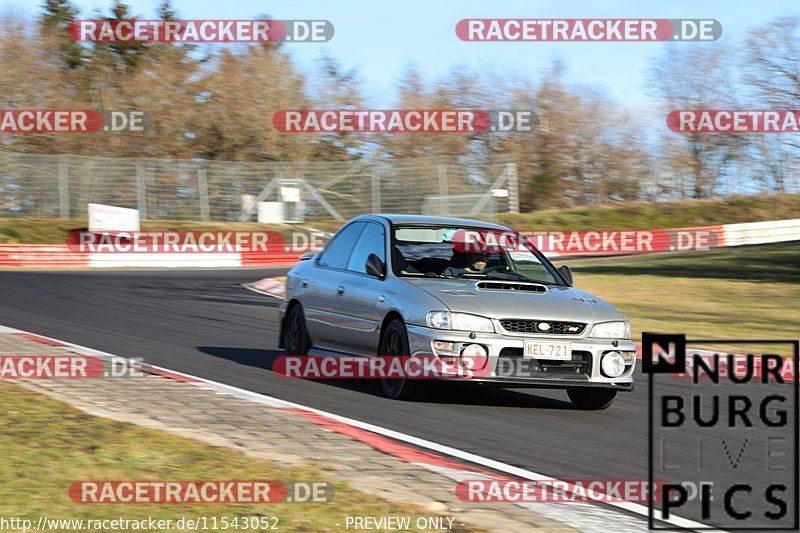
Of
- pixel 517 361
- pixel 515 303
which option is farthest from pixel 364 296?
pixel 517 361

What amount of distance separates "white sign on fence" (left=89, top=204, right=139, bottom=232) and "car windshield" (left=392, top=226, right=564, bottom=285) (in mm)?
24136

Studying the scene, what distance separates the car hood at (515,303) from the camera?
900cm

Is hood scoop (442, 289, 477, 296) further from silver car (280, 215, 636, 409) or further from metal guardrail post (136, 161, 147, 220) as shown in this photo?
metal guardrail post (136, 161, 147, 220)

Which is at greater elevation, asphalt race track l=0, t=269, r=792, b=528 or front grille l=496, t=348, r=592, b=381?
front grille l=496, t=348, r=592, b=381

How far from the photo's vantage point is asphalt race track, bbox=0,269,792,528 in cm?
763

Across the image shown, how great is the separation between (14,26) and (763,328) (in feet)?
138

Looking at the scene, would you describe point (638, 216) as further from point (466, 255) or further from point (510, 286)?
point (510, 286)

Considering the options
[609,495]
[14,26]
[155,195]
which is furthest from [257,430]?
[14,26]

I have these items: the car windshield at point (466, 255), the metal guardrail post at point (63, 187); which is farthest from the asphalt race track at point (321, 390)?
the metal guardrail post at point (63, 187)

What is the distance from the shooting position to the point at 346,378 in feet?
35.3

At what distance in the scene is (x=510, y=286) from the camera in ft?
31.4

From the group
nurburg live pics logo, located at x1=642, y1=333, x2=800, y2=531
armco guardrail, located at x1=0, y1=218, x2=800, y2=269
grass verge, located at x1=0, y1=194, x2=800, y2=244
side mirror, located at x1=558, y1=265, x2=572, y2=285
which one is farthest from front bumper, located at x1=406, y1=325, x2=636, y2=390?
grass verge, located at x1=0, y1=194, x2=800, y2=244

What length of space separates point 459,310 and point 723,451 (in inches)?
86.8

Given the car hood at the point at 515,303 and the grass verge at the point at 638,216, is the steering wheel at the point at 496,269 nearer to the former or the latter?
the car hood at the point at 515,303
